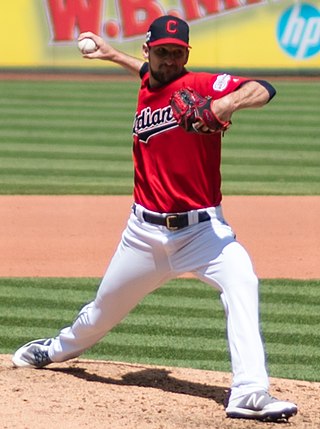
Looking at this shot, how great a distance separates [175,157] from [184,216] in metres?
0.28

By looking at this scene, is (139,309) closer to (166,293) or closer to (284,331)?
(166,293)

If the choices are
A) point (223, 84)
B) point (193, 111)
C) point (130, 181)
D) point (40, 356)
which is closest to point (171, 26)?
point (223, 84)

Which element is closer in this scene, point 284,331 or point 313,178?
point 284,331

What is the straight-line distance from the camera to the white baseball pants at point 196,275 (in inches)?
199

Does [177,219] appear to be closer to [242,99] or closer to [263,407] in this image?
[242,99]

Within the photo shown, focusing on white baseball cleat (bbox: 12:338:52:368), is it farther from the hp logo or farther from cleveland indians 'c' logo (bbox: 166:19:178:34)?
the hp logo

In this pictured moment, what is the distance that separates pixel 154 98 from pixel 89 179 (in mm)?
7356

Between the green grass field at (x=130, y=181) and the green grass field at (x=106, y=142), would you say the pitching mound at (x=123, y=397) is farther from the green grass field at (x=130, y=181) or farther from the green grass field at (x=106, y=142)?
the green grass field at (x=106, y=142)

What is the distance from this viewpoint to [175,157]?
A: 5238mm

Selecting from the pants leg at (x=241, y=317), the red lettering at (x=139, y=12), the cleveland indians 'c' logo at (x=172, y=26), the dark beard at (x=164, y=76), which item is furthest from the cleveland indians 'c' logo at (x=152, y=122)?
the red lettering at (x=139, y=12)

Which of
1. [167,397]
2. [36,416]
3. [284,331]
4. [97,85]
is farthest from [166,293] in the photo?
[97,85]

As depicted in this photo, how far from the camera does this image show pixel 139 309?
7840 millimetres

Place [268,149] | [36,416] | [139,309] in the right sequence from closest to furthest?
[36,416] → [139,309] → [268,149]

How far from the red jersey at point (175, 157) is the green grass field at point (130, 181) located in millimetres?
1539
